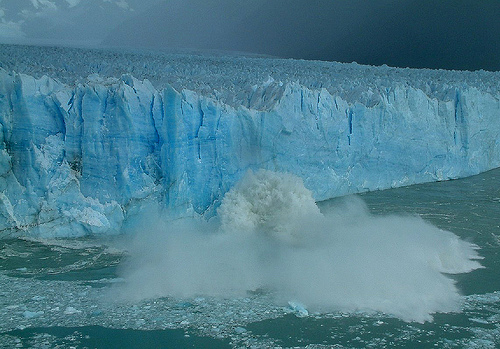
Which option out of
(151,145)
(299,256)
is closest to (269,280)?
(299,256)

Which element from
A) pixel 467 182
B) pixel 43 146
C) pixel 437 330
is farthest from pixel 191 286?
pixel 467 182

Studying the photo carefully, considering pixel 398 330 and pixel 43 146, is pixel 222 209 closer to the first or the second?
pixel 43 146

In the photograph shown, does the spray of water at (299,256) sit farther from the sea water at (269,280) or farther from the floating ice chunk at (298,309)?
the floating ice chunk at (298,309)

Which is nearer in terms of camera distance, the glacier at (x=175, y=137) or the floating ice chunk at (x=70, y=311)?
the floating ice chunk at (x=70, y=311)

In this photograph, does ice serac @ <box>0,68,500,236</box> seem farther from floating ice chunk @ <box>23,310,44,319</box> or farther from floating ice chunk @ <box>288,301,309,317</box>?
floating ice chunk @ <box>288,301,309,317</box>

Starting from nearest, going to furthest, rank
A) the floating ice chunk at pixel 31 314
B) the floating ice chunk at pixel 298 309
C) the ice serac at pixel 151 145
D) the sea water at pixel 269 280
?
the sea water at pixel 269 280
the floating ice chunk at pixel 31 314
the floating ice chunk at pixel 298 309
the ice serac at pixel 151 145

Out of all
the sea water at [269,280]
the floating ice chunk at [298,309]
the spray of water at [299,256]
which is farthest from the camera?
the spray of water at [299,256]

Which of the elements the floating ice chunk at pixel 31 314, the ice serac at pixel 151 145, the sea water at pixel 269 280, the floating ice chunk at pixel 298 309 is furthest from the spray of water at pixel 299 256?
the floating ice chunk at pixel 31 314

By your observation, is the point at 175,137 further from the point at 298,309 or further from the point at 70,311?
the point at 298,309
